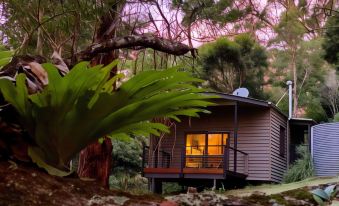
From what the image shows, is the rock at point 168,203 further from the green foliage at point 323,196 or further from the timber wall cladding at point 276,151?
the timber wall cladding at point 276,151

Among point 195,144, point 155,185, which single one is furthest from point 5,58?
point 195,144

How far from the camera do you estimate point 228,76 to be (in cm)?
2394

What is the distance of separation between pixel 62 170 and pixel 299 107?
3059 centimetres

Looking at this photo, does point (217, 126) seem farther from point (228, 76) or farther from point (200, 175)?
point (228, 76)

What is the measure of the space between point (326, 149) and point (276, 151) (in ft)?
5.91

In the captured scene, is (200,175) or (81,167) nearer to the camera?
(81,167)

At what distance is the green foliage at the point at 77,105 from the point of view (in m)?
1.61

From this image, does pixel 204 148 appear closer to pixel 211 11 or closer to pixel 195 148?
pixel 195 148

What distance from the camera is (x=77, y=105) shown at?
164 centimetres

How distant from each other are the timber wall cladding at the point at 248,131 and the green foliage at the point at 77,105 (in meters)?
12.2

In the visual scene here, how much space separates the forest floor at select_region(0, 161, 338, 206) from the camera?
130 centimetres

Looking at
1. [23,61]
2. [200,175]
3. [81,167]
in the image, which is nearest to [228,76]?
[200,175]

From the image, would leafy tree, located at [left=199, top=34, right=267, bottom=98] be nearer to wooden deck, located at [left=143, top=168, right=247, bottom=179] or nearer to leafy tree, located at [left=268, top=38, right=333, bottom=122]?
leafy tree, located at [left=268, top=38, right=333, bottom=122]

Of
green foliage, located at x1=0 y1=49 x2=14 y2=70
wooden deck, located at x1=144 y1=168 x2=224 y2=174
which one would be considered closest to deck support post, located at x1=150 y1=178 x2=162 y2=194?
wooden deck, located at x1=144 y1=168 x2=224 y2=174
